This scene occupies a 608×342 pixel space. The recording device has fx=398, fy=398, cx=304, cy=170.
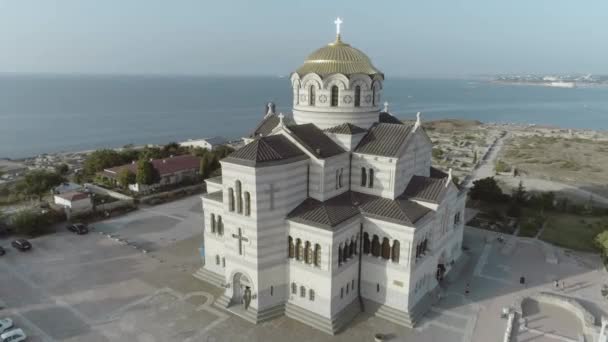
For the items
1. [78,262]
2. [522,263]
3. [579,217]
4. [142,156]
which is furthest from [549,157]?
[78,262]

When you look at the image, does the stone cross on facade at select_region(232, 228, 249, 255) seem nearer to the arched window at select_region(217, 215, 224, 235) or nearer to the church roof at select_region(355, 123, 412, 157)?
the arched window at select_region(217, 215, 224, 235)

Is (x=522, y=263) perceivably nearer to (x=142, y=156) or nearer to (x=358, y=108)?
(x=358, y=108)

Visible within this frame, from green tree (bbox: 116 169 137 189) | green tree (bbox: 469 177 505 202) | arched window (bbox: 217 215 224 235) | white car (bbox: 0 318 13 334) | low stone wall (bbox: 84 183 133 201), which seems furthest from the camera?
green tree (bbox: 116 169 137 189)

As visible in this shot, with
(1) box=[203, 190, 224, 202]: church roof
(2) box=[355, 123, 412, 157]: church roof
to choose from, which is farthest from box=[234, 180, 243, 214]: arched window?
(2) box=[355, 123, 412, 157]: church roof

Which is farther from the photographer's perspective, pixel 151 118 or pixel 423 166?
pixel 151 118

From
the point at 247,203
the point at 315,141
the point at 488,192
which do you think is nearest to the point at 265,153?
the point at 247,203
